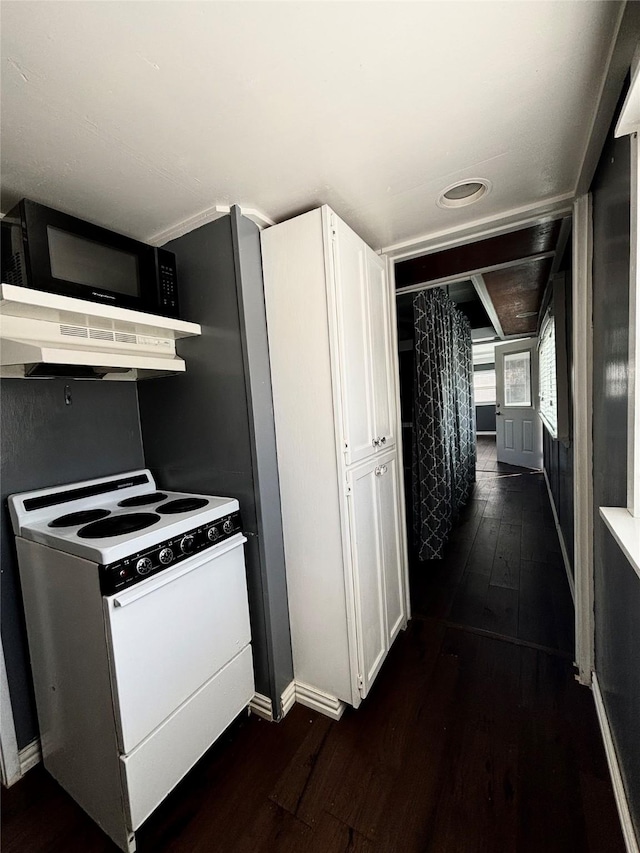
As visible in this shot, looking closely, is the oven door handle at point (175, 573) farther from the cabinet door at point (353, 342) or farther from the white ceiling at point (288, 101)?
the white ceiling at point (288, 101)

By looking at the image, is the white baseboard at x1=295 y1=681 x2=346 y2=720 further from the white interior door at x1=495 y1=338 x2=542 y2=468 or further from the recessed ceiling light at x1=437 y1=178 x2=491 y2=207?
the white interior door at x1=495 y1=338 x2=542 y2=468

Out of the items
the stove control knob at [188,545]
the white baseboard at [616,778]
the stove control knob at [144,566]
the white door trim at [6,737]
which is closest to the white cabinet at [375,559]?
the stove control knob at [188,545]

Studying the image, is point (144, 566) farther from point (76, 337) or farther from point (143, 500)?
point (76, 337)

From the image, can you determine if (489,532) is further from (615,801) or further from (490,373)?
(490,373)

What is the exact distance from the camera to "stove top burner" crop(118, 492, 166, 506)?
4.98 feet

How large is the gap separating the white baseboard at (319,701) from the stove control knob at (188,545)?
90 centimetres

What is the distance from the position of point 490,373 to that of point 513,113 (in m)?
9.37

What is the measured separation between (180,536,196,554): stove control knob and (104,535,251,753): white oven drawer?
0.10 feet

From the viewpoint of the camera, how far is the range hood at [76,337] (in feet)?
3.44

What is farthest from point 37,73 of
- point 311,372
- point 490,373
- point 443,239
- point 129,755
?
point 490,373

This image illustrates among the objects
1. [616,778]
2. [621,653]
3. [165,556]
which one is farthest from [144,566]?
[616,778]

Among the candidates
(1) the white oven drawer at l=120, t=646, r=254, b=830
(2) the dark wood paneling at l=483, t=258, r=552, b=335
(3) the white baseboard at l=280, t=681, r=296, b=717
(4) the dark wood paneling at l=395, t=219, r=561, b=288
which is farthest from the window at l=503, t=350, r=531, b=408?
(1) the white oven drawer at l=120, t=646, r=254, b=830

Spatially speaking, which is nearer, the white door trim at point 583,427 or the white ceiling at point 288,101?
the white ceiling at point 288,101

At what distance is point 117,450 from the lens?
1688 millimetres
